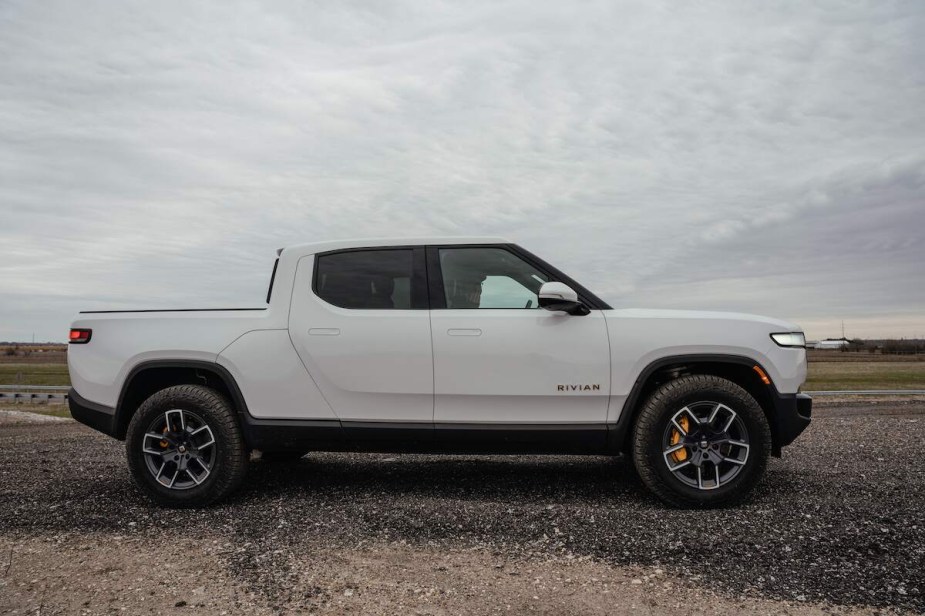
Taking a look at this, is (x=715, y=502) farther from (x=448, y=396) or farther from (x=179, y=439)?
(x=179, y=439)

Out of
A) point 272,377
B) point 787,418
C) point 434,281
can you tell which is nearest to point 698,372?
point 787,418

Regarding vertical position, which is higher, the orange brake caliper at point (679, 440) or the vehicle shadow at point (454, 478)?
the orange brake caliper at point (679, 440)

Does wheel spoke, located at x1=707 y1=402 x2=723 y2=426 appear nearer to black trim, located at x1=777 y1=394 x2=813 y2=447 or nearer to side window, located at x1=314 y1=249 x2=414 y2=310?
black trim, located at x1=777 y1=394 x2=813 y2=447

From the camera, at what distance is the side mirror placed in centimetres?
448

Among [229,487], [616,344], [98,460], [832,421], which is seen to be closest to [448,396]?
[616,344]

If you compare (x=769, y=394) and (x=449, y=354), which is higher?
(x=449, y=354)

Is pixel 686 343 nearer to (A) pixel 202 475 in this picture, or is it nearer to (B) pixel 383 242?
(B) pixel 383 242

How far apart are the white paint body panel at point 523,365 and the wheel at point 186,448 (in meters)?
1.60

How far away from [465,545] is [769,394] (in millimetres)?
2457

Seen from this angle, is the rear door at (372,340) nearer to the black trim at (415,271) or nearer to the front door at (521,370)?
the black trim at (415,271)

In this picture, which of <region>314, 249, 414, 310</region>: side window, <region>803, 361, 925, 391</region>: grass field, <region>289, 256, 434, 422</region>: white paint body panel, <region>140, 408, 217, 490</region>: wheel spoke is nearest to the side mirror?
<region>289, 256, 434, 422</region>: white paint body panel

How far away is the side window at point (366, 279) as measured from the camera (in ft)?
16.1

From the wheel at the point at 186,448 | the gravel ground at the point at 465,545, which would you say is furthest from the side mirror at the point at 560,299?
the wheel at the point at 186,448

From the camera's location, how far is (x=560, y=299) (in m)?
4.50
